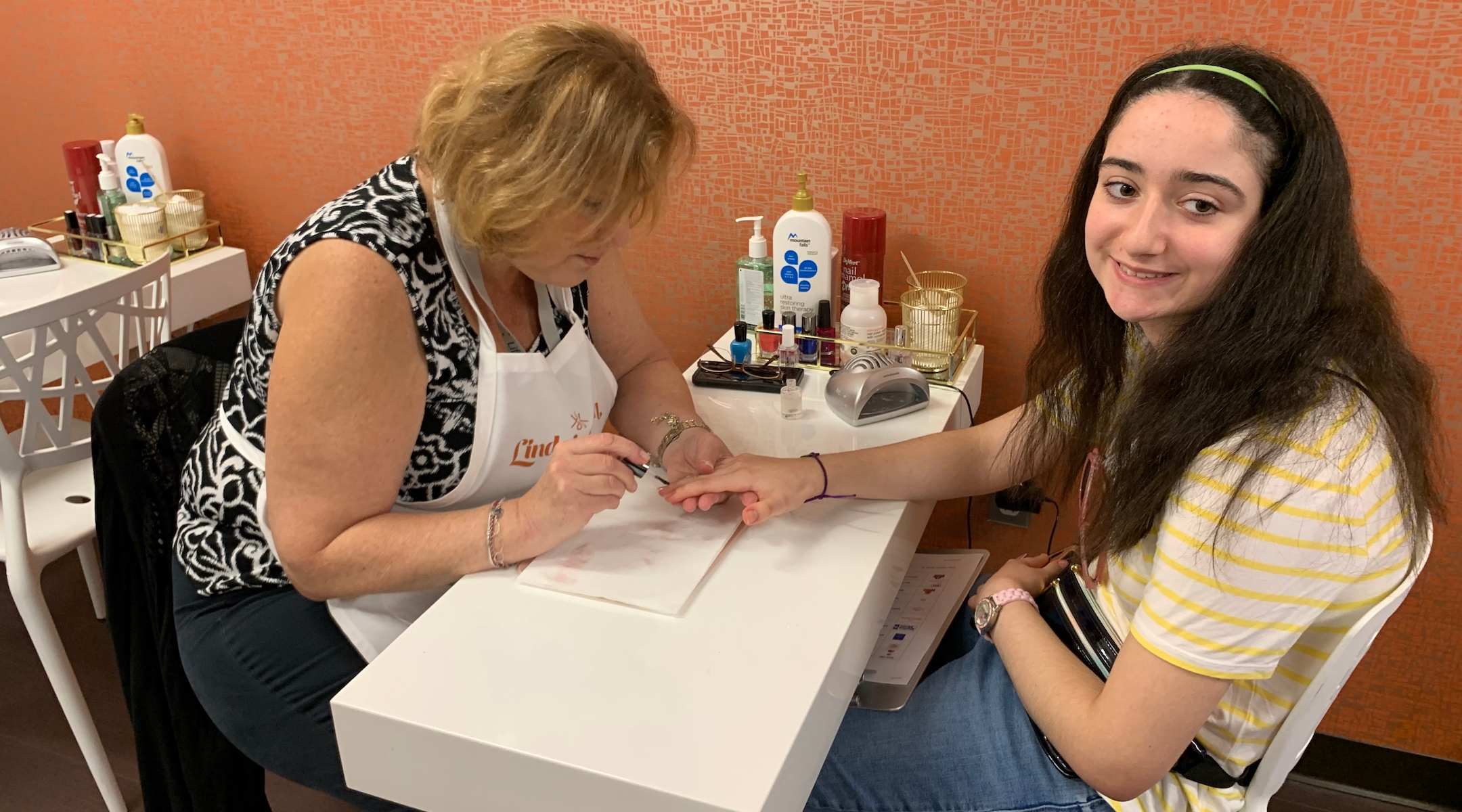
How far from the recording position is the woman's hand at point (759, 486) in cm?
118

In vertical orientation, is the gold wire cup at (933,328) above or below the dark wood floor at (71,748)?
above

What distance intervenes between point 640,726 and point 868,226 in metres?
0.98

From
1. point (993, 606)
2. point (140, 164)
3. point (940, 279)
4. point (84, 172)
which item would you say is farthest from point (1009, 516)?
point (84, 172)

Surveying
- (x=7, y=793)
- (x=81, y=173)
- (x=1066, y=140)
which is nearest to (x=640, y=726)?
(x=1066, y=140)

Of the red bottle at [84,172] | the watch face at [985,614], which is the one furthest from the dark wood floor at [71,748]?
the watch face at [985,614]

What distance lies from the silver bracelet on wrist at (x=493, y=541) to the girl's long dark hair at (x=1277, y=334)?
61 centimetres

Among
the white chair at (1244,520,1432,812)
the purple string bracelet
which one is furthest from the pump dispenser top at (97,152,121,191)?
the white chair at (1244,520,1432,812)

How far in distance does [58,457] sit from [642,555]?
1.14m

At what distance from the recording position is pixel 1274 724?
0.98 metres

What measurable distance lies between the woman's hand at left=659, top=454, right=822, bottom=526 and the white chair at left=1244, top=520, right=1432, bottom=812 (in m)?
0.51

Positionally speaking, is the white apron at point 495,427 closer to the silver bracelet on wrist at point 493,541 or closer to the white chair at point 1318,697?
the silver bracelet on wrist at point 493,541

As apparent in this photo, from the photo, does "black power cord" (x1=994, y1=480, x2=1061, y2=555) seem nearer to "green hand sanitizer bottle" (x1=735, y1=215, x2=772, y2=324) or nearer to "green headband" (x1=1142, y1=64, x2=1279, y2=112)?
"green hand sanitizer bottle" (x1=735, y1=215, x2=772, y2=324)

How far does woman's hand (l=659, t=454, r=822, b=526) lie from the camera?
118 centimetres

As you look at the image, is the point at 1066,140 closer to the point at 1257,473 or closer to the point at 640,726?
the point at 1257,473
